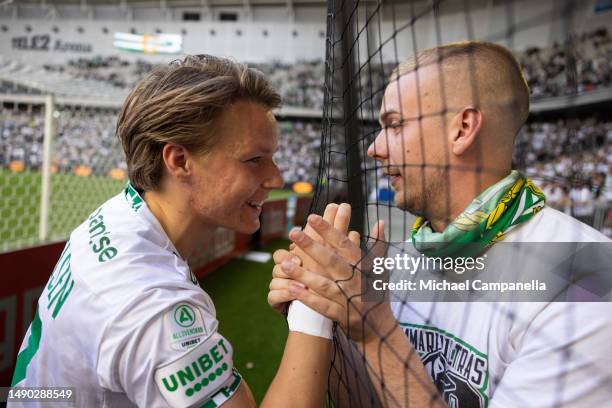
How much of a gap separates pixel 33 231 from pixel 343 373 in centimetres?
630

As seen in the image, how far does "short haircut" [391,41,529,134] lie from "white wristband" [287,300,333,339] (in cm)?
78

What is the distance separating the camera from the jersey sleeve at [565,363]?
0.84 meters

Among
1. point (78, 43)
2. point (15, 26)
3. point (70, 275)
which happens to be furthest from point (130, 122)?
point (15, 26)

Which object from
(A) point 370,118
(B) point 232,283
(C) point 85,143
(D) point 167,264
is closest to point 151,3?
(C) point 85,143

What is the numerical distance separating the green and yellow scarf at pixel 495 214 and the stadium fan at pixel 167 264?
37 centimetres

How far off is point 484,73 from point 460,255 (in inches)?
22.3

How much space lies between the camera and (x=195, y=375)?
0.97 m

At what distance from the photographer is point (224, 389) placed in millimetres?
1016

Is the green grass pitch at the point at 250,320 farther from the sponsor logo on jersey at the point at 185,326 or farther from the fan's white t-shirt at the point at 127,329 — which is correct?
the sponsor logo on jersey at the point at 185,326

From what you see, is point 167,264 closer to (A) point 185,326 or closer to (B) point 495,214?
(A) point 185,326

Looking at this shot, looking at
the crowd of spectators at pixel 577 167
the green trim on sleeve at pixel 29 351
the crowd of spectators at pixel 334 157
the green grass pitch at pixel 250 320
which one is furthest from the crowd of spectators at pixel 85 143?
the crowd of spectators at pixel 577 167

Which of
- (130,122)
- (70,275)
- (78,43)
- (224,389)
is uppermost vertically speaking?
(78,43)

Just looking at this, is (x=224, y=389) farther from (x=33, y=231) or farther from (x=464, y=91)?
(x=33, y=231)

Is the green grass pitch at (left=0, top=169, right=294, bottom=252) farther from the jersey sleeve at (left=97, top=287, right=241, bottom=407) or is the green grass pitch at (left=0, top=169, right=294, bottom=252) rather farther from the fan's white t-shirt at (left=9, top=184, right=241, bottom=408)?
the jersey sleeve at (left=97, top=287, right=241, bottom=407)
